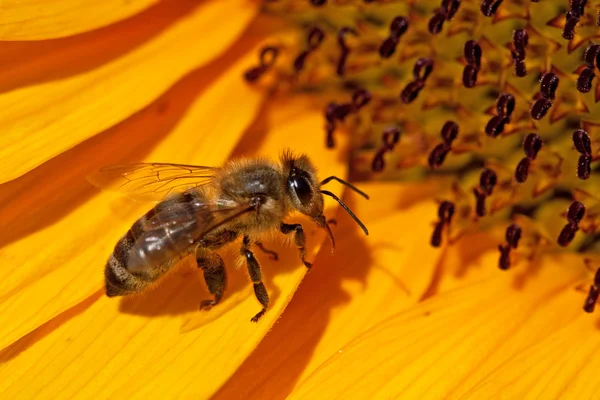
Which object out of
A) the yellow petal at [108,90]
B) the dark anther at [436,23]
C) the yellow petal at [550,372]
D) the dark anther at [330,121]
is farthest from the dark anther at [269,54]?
the yellow petal at [550,372]

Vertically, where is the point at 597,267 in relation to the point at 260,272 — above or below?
below

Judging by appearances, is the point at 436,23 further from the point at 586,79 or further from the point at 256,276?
the point at 256,276

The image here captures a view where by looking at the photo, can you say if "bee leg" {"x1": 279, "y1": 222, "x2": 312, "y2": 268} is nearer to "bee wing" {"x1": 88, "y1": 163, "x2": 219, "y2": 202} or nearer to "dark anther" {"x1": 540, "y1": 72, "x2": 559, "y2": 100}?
"bee wing" {"x1": 88, "y1": 163, "x2": 219, "y2": 202}

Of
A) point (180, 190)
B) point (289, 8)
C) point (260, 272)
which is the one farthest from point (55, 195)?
point (289, 8)

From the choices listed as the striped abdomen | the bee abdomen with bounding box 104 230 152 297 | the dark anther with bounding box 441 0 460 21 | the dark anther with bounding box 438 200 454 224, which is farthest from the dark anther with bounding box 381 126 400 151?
the bee abdomen with bounding box 104 230 152 297

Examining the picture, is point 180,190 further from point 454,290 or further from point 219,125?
point 454,290

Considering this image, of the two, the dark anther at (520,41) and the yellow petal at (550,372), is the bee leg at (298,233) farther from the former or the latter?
the dark anther at (520,41)

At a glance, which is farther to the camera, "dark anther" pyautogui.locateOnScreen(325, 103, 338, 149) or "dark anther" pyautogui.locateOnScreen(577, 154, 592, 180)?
"dark anther" pyautogui.locateOnScreen(325, 103, 338, 149)
